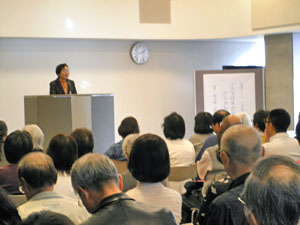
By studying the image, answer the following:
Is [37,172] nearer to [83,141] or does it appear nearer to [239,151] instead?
[239,151]

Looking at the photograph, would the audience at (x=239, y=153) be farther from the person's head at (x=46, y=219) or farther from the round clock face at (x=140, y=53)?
the round clock face at (x=140, y=53)

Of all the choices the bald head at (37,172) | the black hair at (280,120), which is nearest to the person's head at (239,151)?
the bald head at (37,172)

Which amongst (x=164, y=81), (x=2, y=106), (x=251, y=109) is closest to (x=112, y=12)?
(x=164, y=81)

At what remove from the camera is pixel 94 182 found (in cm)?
198

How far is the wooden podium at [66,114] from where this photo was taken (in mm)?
6320

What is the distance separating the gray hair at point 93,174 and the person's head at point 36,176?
22.7 inches

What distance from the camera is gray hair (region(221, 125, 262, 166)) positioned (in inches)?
92.1

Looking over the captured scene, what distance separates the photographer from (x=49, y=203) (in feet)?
8.00

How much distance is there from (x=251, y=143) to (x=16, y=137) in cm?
209

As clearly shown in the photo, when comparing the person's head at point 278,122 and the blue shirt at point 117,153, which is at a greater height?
the person's head at point 278,122

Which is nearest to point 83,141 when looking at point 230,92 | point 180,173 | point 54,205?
point 180,173

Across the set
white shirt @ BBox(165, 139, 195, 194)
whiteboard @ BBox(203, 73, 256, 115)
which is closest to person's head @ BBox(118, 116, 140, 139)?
white shirt @ BBox(165, 139, 195, 194)

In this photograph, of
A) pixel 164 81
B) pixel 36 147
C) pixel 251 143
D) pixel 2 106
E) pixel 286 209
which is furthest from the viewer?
pixel 164 81

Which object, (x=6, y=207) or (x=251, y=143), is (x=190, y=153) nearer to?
(x=251, y=143)
